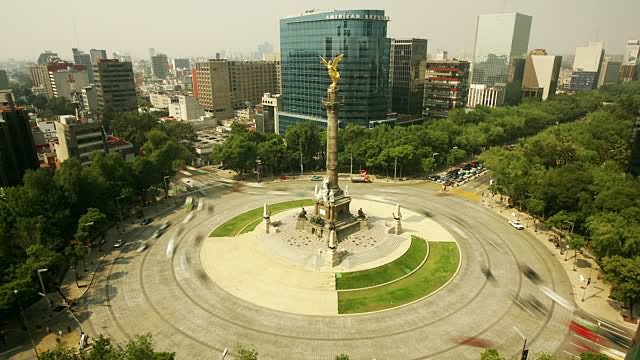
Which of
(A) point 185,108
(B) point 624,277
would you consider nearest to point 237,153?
(B) point 624,277

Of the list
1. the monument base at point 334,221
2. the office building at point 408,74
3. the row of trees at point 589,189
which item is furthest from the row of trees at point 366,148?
the office building at point 408,74

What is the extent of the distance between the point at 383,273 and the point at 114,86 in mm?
173000

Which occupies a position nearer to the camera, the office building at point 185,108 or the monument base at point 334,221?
the monument base at point 334,221

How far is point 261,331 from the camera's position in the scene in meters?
40.2

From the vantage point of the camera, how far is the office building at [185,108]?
16675cm

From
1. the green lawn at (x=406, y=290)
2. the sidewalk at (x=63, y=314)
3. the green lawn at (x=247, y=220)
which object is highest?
the green lawn at (x=247, y=220)

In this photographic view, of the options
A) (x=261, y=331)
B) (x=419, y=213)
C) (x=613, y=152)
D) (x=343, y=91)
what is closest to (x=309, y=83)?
(x=343, y=91)

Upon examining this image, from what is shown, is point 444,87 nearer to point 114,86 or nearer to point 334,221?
point 334,221

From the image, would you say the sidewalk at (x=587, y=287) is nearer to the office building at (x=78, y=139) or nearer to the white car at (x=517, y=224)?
the white car at (x=517, y=224)

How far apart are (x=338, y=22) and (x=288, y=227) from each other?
77.1 m

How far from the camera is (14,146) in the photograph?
250 feet

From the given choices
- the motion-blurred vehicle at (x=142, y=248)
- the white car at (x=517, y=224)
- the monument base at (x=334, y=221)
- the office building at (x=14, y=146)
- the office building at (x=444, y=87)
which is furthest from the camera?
the office building at (x=444, y=87)

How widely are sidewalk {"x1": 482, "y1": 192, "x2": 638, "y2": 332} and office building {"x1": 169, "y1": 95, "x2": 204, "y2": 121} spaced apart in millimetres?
144902

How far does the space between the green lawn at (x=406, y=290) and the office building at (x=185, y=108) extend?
14119cm
